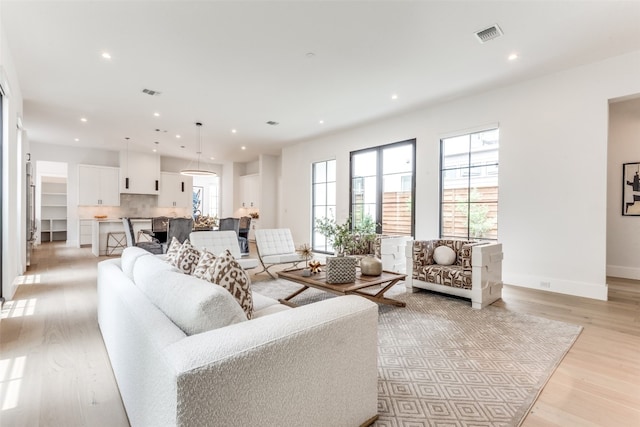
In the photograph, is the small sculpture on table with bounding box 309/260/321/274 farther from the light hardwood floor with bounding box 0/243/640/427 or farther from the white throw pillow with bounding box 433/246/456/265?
the light hardwood floor with bounding box 0/243/640/427

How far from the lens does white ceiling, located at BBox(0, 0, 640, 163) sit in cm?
295

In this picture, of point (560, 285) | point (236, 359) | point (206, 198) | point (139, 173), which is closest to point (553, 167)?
point (560, 285)

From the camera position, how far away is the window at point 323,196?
7.71 metres

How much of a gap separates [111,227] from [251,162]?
5259 mm

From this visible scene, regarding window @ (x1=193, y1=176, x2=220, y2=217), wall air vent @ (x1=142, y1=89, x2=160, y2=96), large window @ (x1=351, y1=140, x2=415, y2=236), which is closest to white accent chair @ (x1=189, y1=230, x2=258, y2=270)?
wall air vent @ (x1=142, y1=89, x2=160, y2=96)

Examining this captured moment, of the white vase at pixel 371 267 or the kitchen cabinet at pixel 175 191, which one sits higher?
the kitchen cabinet at pixel 175 191

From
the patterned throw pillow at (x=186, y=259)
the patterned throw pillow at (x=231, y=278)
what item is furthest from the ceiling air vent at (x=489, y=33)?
the patterned throw pillow at (x=186, y=259)

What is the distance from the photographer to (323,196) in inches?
314

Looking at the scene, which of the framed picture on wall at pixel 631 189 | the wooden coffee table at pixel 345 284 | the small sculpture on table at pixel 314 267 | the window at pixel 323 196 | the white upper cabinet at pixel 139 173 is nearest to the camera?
the wooden coffee table at pixel 345 284

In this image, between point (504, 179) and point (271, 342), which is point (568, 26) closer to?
point (504, 179)

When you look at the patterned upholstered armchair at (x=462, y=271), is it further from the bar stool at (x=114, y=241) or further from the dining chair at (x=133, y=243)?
the bar stool at (x=114, y=241)

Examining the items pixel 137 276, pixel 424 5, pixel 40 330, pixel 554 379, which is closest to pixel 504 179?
pixel 424 5

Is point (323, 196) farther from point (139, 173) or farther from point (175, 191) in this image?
point (139, 173)

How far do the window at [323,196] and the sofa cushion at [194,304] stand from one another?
6085 millimetres
